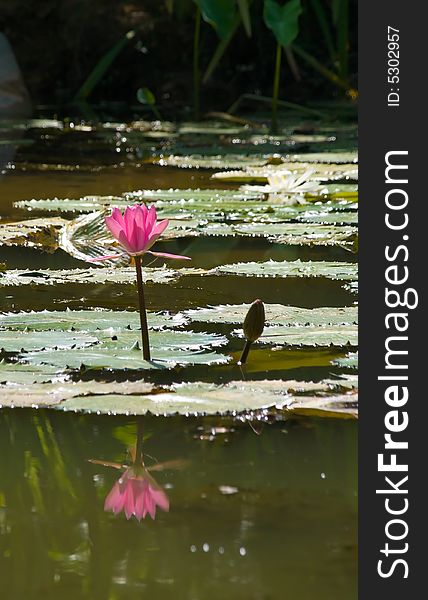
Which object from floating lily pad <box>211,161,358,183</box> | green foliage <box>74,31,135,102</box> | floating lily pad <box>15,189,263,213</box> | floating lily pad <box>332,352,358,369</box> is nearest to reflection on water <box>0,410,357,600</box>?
floating lily pad <box>332,352,358,369</box>

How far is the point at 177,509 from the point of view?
927 millimetres

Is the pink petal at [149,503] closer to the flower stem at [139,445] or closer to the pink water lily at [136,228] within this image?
the flower stem at [139,445]

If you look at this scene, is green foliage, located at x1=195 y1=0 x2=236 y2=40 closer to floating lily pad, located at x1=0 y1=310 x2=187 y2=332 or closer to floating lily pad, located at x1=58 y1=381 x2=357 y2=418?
floating lily pad, located at x1=0 y1=310 x2=187 y2=332

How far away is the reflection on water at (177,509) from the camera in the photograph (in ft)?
2.66

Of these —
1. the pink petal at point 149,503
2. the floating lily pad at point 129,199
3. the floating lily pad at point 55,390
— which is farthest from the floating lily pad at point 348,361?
the floating lily pad at point 129,199

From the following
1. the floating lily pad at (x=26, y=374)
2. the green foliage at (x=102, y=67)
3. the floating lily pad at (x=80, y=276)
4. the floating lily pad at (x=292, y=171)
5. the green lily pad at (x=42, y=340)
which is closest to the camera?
the floating lily pad at (x=26, y=374)

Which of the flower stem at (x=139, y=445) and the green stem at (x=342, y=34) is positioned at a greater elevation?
the green stem at (x=342, y=34)

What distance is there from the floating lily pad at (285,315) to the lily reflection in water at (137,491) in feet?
1.23

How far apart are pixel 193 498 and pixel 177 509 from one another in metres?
0.02

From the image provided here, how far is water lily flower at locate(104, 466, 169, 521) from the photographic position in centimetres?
93

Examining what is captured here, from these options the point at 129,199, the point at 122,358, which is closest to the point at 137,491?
the point at 122,358

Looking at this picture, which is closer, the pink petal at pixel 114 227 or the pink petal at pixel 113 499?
the pink petal at pixel 113 499

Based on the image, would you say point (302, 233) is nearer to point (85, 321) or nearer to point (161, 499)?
point (85, 321)

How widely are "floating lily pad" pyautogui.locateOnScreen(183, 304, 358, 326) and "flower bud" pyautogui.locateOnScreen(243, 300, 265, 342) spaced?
0.44 ft
